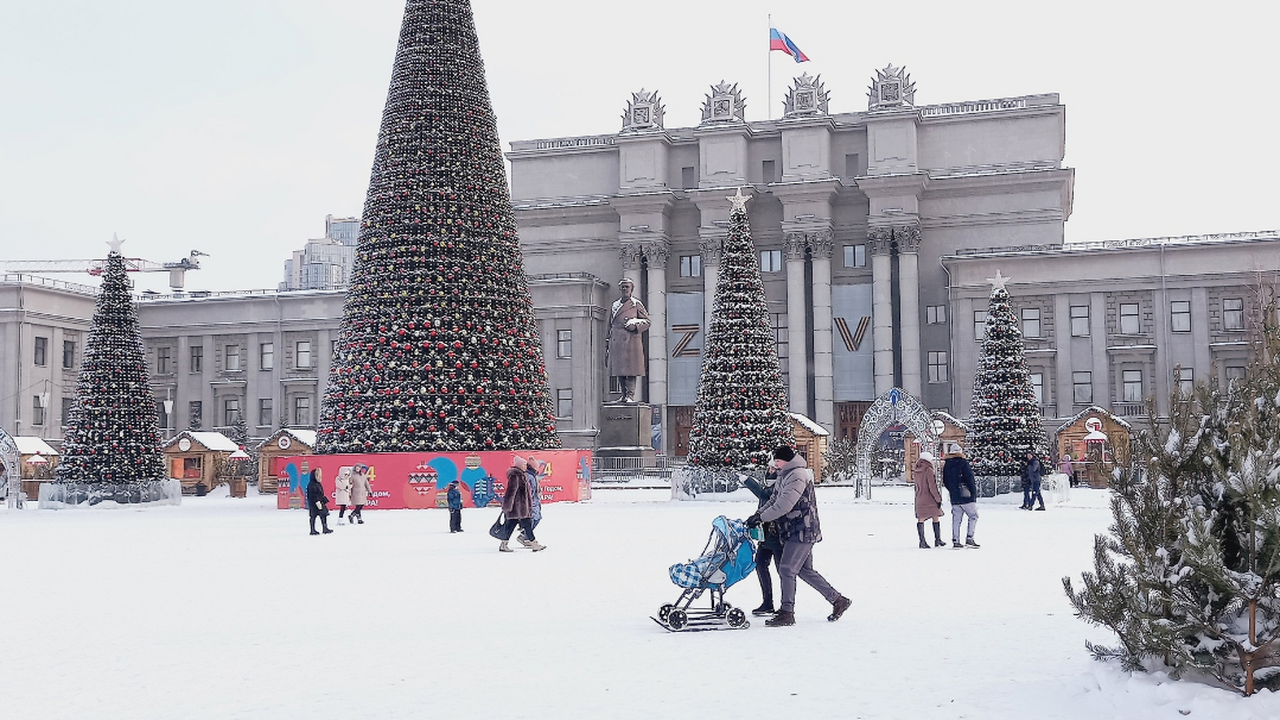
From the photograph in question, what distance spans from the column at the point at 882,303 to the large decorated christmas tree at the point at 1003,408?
1159 inches

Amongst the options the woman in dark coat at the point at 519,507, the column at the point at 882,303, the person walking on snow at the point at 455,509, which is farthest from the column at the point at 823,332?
the woman in dark coat at the point at 519,507

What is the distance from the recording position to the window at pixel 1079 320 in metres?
57.1

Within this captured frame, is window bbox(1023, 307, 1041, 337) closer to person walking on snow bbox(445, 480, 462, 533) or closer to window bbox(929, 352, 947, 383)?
window bbox(929, 352, 947, 383)

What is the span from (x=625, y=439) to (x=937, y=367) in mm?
22035

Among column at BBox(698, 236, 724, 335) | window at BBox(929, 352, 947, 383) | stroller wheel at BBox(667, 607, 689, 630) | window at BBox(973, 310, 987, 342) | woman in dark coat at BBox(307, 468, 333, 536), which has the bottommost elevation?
stroller wheel at BBox(667, 607, 689, 630)

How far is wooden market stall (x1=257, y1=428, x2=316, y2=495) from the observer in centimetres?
4781

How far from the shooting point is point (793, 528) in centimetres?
995

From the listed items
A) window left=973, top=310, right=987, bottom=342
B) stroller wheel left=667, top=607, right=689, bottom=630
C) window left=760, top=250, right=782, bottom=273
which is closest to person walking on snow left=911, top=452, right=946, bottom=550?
stroller wheel left=667, top=607, right=689, bottom=630

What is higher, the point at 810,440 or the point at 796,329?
the point at 796,329

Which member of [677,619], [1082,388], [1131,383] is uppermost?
[1131,383]

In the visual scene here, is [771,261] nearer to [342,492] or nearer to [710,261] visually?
[710,261]

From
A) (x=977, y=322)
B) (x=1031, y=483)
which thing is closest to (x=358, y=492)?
(x=1031, y=483)

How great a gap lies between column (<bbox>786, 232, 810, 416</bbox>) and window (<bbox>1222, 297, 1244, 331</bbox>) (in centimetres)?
2068

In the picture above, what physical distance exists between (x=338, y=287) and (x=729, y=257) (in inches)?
1685
